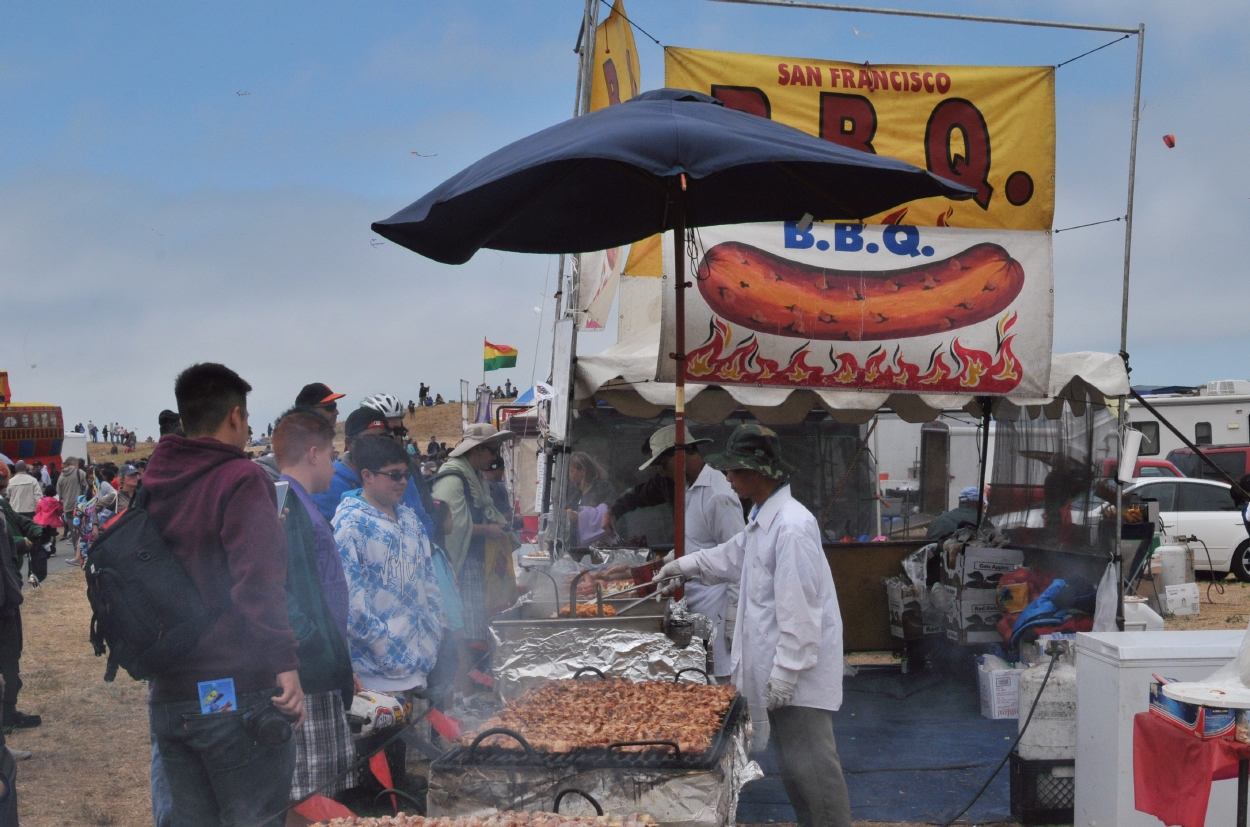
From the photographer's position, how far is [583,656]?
4906 mm

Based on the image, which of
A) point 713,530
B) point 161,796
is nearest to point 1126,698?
point 713,530

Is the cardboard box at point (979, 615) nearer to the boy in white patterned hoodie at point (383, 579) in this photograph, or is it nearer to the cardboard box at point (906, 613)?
the cardboard box at point (906, 613)

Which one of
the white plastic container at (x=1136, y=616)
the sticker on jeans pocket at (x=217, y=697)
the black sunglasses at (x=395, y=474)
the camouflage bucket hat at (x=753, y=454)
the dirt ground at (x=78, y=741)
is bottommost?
the dirt ground at (x=78, y=741)

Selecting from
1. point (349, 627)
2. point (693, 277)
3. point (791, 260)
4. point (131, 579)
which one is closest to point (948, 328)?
point (791, 260)

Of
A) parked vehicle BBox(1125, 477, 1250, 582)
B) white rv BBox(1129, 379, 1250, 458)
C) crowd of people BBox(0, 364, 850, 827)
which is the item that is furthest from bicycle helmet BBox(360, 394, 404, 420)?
white rv BBox(1129, 379, 1250, 458)

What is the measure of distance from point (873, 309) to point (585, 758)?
Result: 466 centimetres

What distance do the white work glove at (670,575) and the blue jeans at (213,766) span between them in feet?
8.17

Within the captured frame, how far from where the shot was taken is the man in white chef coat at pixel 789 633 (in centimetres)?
420

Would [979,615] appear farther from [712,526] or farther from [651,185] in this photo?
[651,185]

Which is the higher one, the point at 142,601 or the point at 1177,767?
the point at 142,601

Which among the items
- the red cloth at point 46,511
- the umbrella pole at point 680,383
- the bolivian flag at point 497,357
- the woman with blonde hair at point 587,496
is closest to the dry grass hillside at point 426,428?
the bolivian flag at point 497,357

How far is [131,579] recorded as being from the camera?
2775 millimetres

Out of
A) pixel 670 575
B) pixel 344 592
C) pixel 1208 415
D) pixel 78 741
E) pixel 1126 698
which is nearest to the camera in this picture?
pixel 344 592

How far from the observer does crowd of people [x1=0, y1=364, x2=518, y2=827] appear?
9.45ft
